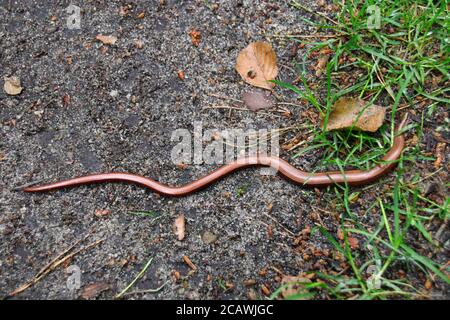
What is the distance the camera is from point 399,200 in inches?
84.3

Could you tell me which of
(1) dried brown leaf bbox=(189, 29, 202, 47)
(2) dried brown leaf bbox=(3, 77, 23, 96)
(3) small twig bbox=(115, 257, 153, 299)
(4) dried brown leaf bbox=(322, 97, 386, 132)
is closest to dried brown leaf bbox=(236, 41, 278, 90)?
(1) dried brown leaf bbox=(189, 29, 202, 47)

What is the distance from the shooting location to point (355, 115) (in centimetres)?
225

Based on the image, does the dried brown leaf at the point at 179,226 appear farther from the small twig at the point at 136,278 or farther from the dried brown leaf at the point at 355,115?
the dried brown leaf at the point at 355,115

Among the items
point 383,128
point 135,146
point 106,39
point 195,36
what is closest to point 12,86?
point 106,39

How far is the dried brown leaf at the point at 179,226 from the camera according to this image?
2.14 metres

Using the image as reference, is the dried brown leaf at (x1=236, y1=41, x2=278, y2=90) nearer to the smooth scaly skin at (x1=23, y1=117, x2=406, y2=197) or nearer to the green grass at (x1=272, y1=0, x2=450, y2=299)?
the green grass at (x1=272, y1=0, x2=450, y2=299)

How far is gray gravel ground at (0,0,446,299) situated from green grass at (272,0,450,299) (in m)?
0.14

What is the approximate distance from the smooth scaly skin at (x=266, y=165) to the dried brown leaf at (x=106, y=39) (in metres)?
0.75

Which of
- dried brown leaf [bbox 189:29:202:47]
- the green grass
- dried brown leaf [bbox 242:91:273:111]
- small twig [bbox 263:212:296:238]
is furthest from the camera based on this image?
Result: dried brown leaf [bbox 189:29:202:47]

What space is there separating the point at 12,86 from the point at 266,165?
1384 mm

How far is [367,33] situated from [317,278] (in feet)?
4.21

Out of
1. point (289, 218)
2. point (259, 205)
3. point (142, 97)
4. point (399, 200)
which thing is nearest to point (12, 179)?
point (142, 97)

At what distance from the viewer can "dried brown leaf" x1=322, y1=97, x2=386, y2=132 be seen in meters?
2.22

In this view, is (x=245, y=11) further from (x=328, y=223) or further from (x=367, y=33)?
(x=328, y=223)
